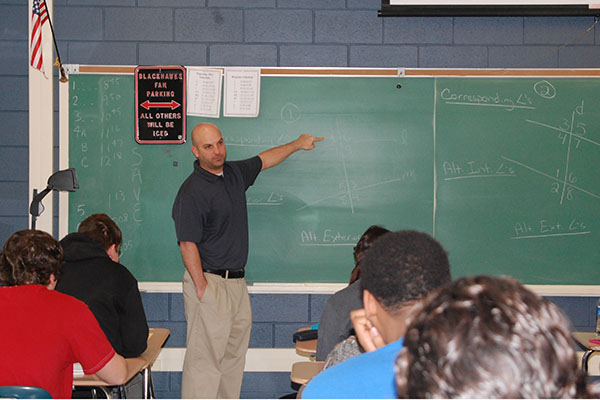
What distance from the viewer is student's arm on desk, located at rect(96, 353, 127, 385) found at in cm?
193

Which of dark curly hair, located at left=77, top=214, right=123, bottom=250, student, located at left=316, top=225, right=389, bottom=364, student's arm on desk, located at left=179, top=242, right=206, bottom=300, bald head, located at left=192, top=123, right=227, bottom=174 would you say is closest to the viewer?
student, located at left=316, top=225, right=389, bottom=364

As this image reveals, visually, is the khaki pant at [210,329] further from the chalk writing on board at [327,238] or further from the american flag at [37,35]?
the american flag at [37,35]

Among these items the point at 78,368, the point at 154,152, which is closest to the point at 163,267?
the point at 154,152

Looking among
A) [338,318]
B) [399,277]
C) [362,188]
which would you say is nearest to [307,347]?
[338,318]

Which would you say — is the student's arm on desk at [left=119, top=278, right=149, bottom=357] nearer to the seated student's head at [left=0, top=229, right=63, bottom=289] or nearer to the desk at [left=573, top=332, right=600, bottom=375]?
the seated student's head at [left=0, top=229, right=63, bottom=289]

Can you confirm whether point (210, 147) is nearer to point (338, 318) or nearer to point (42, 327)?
point (338, 318)

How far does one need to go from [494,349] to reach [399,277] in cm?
60

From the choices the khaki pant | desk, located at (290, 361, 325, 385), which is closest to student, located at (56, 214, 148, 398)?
desk, located at (290, 361, 325, 385)

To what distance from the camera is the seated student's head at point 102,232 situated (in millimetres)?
2631

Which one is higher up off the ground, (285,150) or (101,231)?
(285,150)

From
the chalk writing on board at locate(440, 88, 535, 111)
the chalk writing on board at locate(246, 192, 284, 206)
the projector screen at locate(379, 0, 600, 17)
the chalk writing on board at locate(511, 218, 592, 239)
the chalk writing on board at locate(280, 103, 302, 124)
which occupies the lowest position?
the chalk writing on board at locate(511, 218, 592, 239)

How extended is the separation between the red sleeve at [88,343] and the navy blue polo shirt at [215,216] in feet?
4.58

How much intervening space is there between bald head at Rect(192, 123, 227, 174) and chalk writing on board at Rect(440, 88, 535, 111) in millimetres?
1433

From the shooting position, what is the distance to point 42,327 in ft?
5.77
